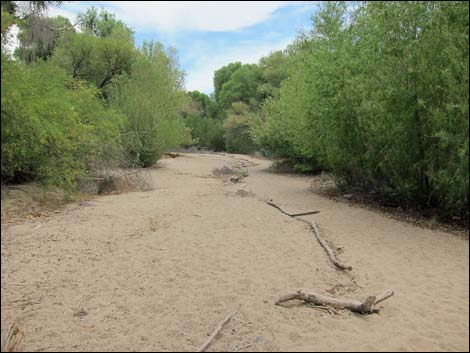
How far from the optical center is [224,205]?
10750 mm

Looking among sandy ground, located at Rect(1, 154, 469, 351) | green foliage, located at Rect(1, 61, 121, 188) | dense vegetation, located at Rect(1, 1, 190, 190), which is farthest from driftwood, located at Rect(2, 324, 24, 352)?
green foliage, located at Rect(1, 61, 121, 188)

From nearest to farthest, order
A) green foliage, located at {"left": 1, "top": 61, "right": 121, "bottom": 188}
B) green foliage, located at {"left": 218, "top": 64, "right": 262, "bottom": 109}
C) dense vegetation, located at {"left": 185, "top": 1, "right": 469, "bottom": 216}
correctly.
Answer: dense vegetation, located at {"left": 185, "top": 1, "right": 469, "bottom": 216} < green foliage, located at {"left": 1, "top": 61, "right": 121, "bottom": 188} < green foliage, located at {"left": 218, "top": 64, "right": 262, "bottom": 109}

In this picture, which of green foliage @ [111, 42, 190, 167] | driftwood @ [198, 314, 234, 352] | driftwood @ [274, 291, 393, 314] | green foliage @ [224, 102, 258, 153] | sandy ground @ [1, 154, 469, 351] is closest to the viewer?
driftwood @ [198, 314, 234, 352]

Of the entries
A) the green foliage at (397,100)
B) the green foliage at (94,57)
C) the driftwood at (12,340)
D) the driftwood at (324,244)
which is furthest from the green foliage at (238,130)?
the driftwood at (12,340)

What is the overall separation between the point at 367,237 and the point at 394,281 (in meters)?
2.23

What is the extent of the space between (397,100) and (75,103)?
815 cm

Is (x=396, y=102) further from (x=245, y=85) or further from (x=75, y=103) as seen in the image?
(x=245, y=85)

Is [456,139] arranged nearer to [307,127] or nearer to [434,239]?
[434,239]

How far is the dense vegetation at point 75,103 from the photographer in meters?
5.70

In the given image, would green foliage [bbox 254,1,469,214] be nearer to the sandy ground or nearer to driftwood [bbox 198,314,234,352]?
the sandy ground

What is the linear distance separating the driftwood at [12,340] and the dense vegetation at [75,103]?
1464mm

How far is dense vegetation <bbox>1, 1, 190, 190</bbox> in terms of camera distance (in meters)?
5.70

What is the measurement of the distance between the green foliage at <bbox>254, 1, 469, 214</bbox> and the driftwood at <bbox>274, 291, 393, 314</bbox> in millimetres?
2117

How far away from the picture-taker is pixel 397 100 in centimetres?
805
